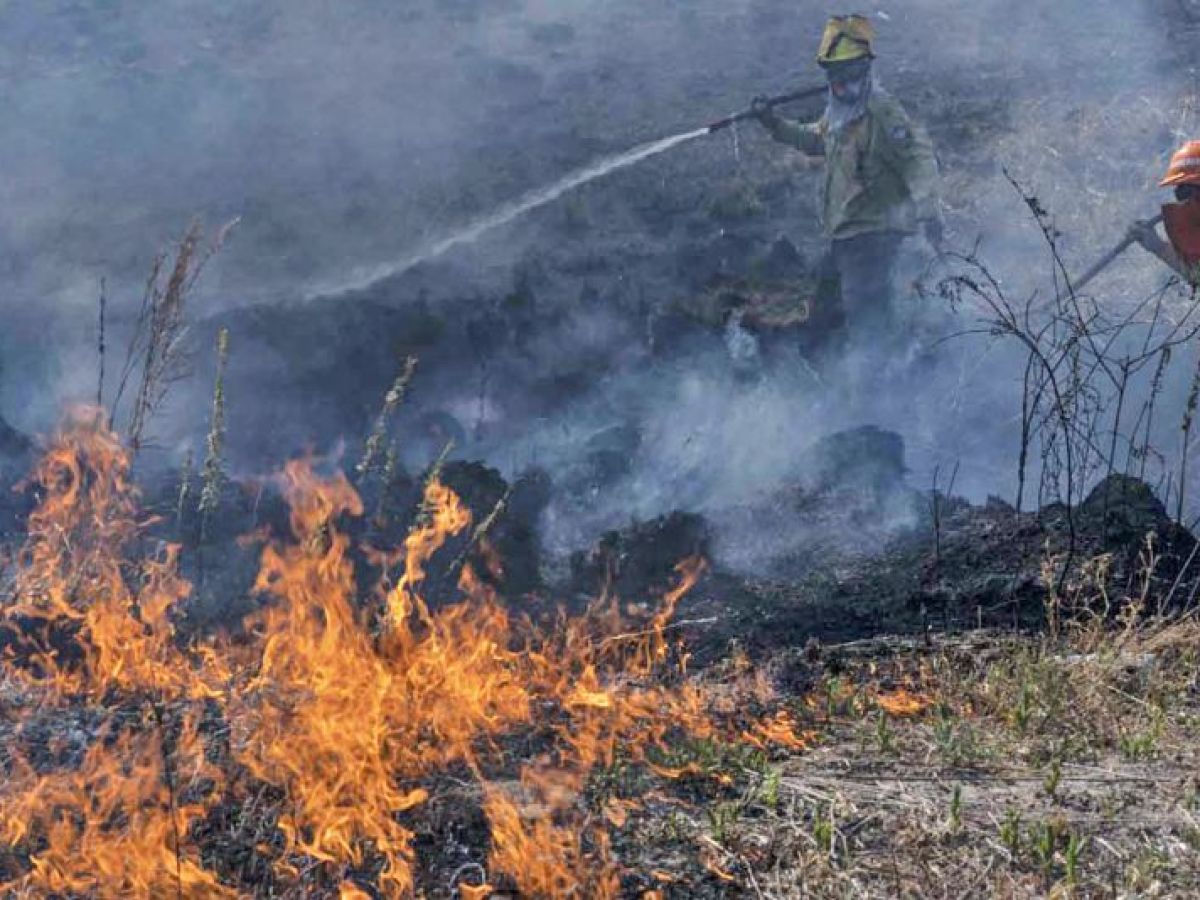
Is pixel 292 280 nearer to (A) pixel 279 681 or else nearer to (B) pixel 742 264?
(B) pixel 742 264

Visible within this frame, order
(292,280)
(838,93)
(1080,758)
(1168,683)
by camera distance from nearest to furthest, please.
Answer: (1080,758) < (1168,683) < (838,93) < (292,280)

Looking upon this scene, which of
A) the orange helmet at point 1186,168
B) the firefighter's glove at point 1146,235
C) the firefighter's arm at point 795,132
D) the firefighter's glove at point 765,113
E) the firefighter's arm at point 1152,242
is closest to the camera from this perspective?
the orange helmet at point 1186,168

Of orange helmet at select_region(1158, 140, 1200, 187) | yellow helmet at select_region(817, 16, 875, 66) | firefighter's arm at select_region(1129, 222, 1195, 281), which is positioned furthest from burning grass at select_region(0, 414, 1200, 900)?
yellow helmet at select_region(817, 16, 875, 66)

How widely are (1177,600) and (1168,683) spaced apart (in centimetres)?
107

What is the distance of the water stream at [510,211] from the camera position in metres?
10.1

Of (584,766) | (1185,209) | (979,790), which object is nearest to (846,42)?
(1185,209)

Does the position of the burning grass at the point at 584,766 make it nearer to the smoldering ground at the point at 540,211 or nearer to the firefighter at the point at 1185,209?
the smoldering ground at the point at 540,211

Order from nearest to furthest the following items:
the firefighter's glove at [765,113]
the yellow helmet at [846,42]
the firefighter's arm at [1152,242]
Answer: the firefighter's arm at [1152,242] < the yellow helmet at [846,42] < the firefighter's glove at [765,113]

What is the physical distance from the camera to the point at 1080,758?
169 inches

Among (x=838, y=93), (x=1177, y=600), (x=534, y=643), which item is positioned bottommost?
(x=534, y=643)

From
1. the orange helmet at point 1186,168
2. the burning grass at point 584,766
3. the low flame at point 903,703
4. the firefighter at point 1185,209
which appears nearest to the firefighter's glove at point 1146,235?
the firefighter at point 1185,209

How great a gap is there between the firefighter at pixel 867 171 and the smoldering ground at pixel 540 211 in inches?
18.6

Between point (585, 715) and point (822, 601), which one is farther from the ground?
point (585, 715)

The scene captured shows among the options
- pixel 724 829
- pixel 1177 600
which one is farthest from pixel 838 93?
pixel 724 829
